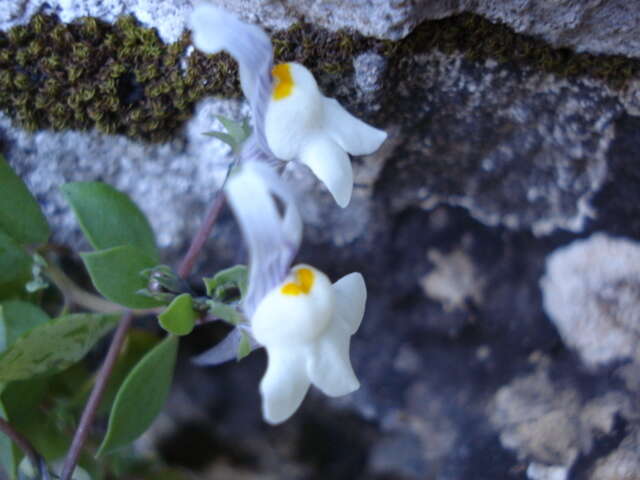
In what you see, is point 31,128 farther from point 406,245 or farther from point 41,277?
point 406,245

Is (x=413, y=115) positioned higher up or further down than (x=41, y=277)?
higher up

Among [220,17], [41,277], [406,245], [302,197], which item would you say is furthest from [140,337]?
[220,17]

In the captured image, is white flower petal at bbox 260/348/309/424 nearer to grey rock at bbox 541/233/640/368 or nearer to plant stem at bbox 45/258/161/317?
plant stem at bbox 45/258/161/317

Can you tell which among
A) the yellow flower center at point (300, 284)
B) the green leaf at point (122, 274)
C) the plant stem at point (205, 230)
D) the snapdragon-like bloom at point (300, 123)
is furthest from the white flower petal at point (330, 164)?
the green leaf at point (122, 274)

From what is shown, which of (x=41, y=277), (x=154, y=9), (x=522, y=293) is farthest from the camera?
(x=522, y=293)

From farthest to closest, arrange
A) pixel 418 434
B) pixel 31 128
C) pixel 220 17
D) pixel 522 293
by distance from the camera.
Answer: pixel 418 434, pixel 522 293, pixel 31 128, pixel 220 17

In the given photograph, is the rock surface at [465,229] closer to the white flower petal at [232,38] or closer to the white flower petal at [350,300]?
the white flower petal at [232,38]

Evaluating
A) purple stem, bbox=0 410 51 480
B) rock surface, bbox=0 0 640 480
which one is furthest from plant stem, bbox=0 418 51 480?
rock surface, bbox=0 0 640 480
